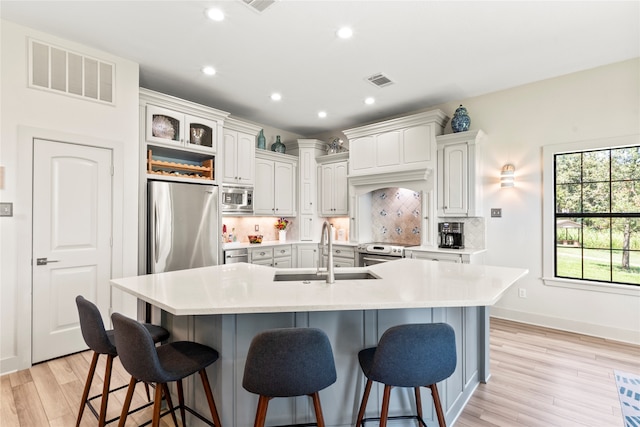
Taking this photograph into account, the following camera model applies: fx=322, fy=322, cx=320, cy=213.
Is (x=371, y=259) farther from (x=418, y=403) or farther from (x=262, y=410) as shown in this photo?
(x=262, y=410)

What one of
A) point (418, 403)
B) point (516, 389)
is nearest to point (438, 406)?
point (418, 403)

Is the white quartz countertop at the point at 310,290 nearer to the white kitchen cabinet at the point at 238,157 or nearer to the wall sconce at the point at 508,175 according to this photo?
the wall sconce at the point at 508,175

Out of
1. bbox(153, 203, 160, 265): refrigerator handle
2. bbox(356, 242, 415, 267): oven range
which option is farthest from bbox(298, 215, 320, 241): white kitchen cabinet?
bbox(153, 203, 160, 265): refrigerator handle

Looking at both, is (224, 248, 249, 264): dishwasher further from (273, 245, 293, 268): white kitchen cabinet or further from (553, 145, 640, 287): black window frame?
(553, 145, 640, 287): black window frame

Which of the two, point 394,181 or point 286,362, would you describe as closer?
point 286,362

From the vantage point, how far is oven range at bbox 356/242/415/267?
4496 millimetres

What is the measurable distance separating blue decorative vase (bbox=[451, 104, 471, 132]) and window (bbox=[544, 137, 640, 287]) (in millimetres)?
974

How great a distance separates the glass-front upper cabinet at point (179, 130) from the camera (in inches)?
146

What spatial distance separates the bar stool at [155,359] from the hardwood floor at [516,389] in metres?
0.64

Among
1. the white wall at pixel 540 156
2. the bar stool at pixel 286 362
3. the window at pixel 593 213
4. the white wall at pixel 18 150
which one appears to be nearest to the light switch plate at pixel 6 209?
the white wall at pixel 18 150

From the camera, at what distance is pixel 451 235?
437 centimetres

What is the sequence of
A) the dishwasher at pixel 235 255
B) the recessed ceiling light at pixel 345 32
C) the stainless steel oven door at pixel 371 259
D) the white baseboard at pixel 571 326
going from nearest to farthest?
the recessed ceiling light at pixel 345 32 < the white baseboard at pixel 571 326 < the dishwasher at pixel 235 255 < the stainless steel oven door at pixel 371 259

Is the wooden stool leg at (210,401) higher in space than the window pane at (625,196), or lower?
lower

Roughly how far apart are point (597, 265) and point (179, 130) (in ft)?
16.9
